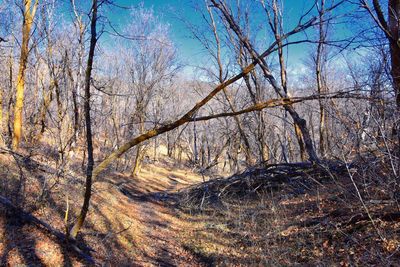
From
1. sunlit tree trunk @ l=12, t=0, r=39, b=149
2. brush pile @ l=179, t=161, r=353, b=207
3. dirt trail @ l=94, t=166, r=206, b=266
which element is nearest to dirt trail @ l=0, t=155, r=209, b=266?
dirt trail @ l=94, t=166, r=206, b=266

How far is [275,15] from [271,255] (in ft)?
29.1

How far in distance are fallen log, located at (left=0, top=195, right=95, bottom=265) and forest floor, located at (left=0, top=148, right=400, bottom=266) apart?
90mm

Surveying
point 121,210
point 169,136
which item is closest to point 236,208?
point 121,210

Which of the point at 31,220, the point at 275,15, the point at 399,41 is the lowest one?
the point at 31,220

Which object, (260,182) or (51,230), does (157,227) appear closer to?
(260,182)

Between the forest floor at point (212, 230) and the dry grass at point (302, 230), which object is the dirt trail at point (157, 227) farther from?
the dry grass at point (302, 230)

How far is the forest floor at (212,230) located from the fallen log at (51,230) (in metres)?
0.09

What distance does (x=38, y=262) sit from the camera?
5.03 m

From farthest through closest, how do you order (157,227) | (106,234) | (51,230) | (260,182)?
(260,182)
(157,227)
(106,234)
(51,230)

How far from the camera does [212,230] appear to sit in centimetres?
823

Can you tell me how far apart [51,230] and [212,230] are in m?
3.93

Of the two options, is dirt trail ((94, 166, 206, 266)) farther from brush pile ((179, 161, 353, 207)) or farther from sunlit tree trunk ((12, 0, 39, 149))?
sunlit tree trunk ((12, 0, 39, 149))

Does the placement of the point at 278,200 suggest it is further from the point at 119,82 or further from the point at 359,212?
the point at 119,82

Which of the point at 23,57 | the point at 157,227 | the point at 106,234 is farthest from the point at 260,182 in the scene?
the point at 23,57
